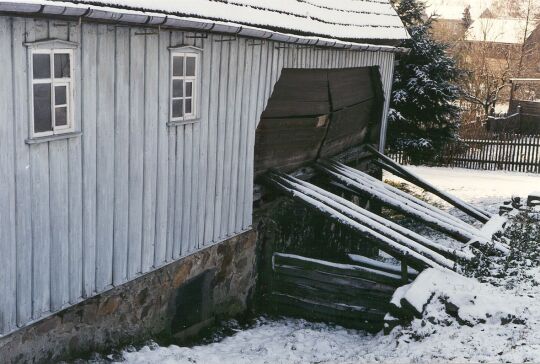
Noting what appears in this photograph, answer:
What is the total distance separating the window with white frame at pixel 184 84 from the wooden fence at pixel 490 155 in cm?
1510

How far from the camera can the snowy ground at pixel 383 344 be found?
239 inches

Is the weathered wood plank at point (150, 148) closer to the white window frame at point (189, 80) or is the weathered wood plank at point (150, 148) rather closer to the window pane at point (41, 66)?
the white window frame at point (189, 80)

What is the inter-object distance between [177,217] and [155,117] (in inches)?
48.6

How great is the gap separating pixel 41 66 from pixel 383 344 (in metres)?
4.56

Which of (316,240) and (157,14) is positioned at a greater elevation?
(157,14)

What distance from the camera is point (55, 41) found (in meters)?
4.93

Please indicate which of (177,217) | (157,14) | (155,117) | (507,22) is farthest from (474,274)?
(507,22)

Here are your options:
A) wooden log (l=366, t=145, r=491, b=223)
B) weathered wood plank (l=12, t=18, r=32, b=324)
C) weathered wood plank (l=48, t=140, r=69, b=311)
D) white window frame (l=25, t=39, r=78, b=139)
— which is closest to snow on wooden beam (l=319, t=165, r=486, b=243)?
wooden log (l=366, t=145, r=491, b=223)

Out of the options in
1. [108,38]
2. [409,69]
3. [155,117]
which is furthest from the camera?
[409,69]

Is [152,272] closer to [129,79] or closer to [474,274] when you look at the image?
[129,79]

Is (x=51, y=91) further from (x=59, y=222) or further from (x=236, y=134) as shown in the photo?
(x=236, y=134)

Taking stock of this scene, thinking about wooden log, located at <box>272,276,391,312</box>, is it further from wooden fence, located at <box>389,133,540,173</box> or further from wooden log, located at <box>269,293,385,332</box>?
wooden fence, located at <box>389,133,540,173</box>

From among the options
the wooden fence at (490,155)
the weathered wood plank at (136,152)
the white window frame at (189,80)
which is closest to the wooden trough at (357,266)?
Answer: the white window frame at (189,80)

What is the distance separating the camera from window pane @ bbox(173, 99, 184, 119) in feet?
22.0
